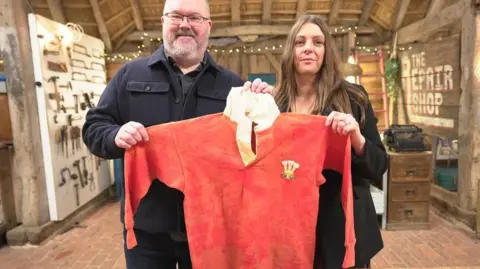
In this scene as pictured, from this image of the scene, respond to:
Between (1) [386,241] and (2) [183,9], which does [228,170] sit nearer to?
(2) [183,9]

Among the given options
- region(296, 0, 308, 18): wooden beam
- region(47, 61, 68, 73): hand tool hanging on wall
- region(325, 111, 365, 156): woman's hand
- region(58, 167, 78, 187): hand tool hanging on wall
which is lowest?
region(58, 167, 78, 187): hand tool hanging on wall

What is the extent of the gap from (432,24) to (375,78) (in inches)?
54.6

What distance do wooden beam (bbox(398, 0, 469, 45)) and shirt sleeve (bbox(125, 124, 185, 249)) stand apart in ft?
13.1

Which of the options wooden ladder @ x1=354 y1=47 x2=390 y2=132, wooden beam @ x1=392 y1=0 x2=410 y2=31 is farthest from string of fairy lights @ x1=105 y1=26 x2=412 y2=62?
wooden beam @ x1=392 y1=0 x2=410 y2=31

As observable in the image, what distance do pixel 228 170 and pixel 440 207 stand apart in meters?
4.18

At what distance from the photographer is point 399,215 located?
161 inches

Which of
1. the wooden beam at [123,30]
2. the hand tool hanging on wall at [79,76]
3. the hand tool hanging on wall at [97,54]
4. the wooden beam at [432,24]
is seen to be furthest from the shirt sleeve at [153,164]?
the wooden beam at [123,30]

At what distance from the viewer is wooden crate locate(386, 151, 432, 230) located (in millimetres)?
4020

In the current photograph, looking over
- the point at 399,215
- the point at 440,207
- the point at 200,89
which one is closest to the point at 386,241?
the point at 399,215

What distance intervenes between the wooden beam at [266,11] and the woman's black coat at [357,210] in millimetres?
4313

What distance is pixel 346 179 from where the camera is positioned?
1447mm

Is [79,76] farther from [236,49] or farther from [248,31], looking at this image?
[248,31]

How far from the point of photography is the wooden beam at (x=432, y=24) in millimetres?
4125

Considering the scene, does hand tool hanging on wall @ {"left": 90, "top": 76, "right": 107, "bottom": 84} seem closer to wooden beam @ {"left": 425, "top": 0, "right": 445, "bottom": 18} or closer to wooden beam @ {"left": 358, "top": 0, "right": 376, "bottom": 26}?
wooden beam @ {"left": 358, "top": 0, "right": 376, "bottom": 26}
